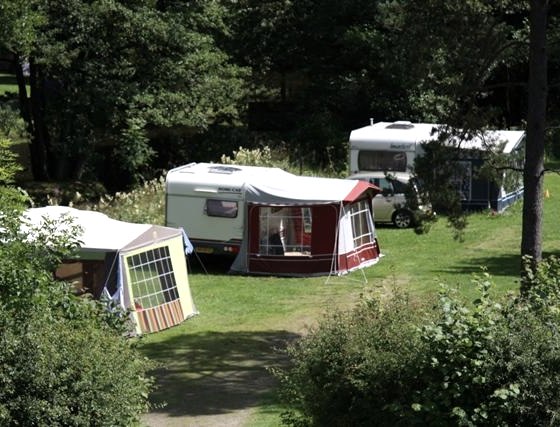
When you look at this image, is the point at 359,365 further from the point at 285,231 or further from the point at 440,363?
the point at 285,231

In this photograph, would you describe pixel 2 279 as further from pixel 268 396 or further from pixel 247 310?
pixel 247 310

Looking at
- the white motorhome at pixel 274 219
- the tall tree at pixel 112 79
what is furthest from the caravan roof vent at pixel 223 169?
the tall tree at pixel 112 79

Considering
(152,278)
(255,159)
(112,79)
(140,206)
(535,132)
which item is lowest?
(152,278)

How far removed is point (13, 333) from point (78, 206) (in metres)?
19.2

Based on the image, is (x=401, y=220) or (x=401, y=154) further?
→ (x=401, y=154)

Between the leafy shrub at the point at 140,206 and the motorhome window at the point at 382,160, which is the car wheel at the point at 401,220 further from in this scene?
the leafy shrub at the point at 140,206

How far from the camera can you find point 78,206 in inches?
1087

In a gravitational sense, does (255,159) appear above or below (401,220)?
above

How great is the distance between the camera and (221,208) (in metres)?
22.5

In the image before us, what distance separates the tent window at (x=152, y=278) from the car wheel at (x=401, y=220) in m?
10.1

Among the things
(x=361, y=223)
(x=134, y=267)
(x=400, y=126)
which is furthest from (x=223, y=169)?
(x=400, y=126)

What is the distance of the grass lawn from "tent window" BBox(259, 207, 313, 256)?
0.75m

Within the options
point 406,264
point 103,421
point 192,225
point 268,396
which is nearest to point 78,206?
point 192,225

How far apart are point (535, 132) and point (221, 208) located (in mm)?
9553
